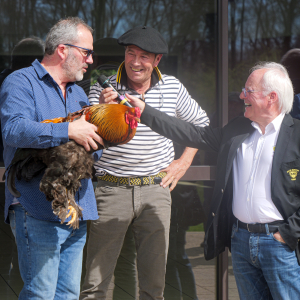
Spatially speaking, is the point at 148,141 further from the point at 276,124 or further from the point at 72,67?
the point at 276,124

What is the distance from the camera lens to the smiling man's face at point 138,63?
2.71 m

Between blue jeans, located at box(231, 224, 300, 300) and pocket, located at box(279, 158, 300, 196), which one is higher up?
pocket, located at box(279, 158, 300, 196)

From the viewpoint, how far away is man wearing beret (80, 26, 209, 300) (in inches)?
107

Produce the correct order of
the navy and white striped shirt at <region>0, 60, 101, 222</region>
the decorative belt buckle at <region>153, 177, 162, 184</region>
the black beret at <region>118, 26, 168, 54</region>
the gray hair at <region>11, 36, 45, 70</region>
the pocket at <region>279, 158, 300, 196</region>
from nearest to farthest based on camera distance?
the navy and white striped shirt at <region>0, 60, 101, 222</region> < the pocket at <region>279, 158, 300, 196</region> < the black beret at <region>118, 26, 168, 54</region> < the decorative belt buckle at <region>153, 177, 162, 184</region> < the gray hair at <region>11, 36, 45, 70</region>

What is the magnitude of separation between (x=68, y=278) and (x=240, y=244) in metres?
1.04

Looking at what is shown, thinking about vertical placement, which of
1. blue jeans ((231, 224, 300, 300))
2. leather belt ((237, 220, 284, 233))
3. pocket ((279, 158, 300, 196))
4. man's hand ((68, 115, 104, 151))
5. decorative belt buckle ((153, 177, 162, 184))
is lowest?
blue jeans ((231, 224, 300, 300))

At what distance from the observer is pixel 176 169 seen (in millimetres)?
2955

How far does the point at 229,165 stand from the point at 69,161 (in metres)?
0.97

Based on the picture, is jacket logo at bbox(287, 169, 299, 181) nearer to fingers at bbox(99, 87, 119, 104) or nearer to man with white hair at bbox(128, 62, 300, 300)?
man with white hair at bbox(128, 62, 300, 300)

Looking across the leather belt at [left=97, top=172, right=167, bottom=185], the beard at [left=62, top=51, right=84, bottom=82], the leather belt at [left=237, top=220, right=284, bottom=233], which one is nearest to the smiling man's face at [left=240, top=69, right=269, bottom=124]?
the leather belt at [left=237, top=220, right=284, bottom=233]

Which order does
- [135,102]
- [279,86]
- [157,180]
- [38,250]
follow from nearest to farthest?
[38,250]
[279,86]
[135,102]
[157,180]

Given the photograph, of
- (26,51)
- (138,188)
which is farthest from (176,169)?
(26,51)

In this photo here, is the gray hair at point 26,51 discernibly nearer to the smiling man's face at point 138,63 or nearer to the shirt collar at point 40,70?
the smiling man's face at point 138,63

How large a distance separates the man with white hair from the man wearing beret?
0.37 m
